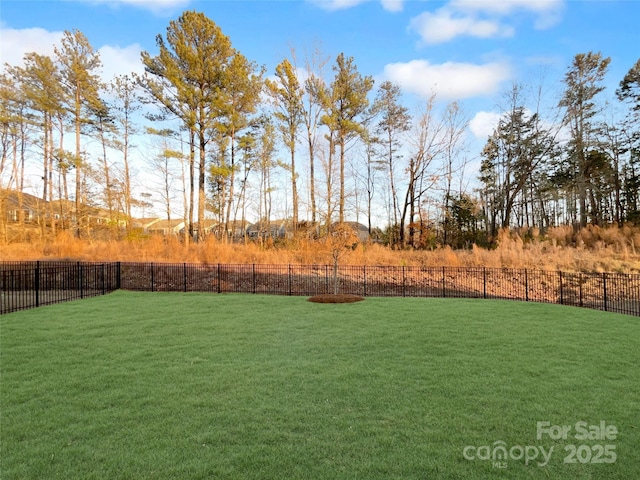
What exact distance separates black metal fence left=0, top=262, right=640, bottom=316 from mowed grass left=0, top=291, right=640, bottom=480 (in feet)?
23.5

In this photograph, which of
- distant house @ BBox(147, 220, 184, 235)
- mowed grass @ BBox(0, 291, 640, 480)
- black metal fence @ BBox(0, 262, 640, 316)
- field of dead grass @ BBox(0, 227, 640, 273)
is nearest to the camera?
mowed grass @ BBox(0, 291, 640, 480)

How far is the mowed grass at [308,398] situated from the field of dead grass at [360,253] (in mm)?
9847

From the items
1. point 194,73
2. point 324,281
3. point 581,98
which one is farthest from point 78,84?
point 581,98

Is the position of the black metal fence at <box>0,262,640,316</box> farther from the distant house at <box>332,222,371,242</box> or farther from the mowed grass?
the mowed grass

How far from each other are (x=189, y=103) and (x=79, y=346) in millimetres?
18604

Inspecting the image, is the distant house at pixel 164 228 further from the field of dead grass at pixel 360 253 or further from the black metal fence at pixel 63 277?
the black metal fence at pixel 63 277

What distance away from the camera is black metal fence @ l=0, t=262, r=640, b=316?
562 inches

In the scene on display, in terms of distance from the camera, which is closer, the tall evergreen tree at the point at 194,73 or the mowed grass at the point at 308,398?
the mowed grass at the point at 308,398

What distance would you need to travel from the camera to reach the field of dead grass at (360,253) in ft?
53.9

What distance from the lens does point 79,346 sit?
5984 mm

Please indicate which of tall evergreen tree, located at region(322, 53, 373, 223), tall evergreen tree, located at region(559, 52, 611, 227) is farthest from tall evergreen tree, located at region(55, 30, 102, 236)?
tall evergreen tree, located at region(559, 52, 611, 227)

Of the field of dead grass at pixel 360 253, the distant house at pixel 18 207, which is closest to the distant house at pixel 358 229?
the field of dead grass at pixel 360 253

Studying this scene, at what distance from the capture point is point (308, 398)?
3.78 meters

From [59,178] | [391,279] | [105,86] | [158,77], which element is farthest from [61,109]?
[391,279]
